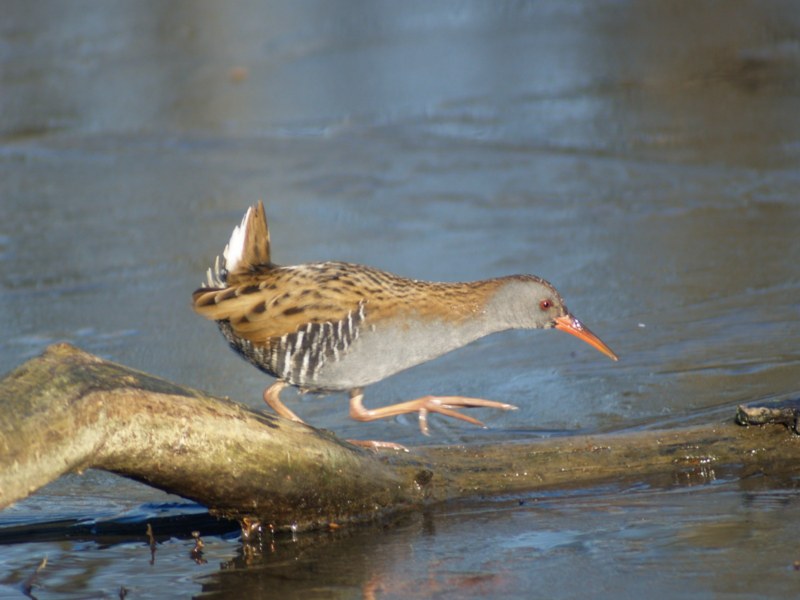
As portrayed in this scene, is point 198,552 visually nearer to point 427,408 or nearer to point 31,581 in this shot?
point 31,581

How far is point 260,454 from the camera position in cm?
Result: 422

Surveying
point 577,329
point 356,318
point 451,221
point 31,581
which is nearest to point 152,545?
point 31,581

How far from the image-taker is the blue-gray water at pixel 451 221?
432cm

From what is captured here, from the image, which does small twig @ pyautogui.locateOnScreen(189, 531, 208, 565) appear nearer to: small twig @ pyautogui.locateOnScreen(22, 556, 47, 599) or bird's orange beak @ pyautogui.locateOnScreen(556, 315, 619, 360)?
small twig @ pyautogui.locateOnScreen(22, 556, 47, 599)

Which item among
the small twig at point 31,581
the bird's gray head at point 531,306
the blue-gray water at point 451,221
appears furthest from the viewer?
the bird's gray head at point 531,306

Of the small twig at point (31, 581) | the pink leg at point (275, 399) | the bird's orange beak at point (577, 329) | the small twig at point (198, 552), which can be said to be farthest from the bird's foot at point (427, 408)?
the small twig at point (31, 581)

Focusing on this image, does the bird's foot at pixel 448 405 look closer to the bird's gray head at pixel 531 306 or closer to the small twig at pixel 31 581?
the bird's gray head at pixel 531 306

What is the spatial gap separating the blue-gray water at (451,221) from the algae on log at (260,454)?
11 cm

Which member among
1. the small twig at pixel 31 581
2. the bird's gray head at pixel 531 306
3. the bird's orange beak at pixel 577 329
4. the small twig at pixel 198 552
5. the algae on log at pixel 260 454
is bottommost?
the small twig at pixel 31 581

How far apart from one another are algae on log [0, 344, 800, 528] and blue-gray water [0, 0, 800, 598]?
0.37ft

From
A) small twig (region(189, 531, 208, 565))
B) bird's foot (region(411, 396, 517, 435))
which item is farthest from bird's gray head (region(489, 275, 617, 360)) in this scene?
small twig (region(189, 531, 208, 565))

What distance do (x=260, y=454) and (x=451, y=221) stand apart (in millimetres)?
4684

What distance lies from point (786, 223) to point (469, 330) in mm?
3424

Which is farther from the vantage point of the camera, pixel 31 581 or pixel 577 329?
pixel 577 329
